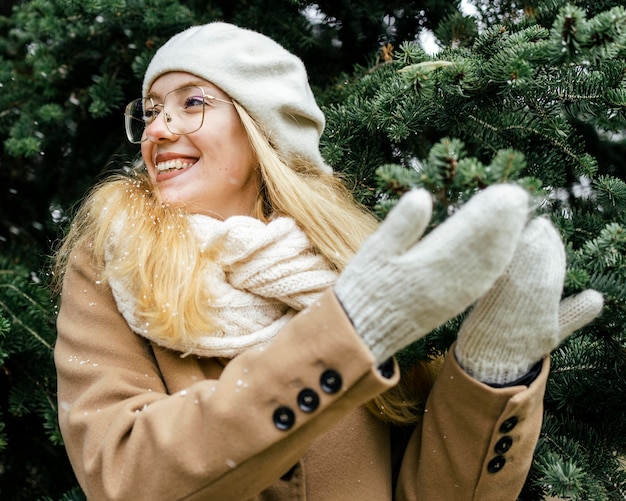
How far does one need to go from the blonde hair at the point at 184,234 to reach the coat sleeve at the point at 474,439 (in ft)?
0.35

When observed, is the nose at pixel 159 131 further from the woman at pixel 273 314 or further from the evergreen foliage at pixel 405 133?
the evergreen foliage at pixel 405 133

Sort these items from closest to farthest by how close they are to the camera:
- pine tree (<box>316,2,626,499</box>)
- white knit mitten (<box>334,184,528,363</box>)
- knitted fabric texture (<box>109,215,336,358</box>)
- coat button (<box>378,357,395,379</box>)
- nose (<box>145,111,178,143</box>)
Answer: white knit mitten (<box>334,184,528,363</box>) → coat button (<box>378,357,395,379</box>) → pine tree (<box>316,2,626,499</box>) → knitted fabric texture (<box>109,215,336,358</box>) → nose (<box>145,111,178,143</box>)

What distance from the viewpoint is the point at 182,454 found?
107 centimetres

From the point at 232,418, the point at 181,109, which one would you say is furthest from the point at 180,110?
the point at 232,418

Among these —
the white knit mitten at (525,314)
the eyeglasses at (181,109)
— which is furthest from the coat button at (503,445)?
the eyeglasses at (181,109)

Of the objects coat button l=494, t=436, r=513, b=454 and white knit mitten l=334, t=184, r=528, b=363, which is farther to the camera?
coat button l=494, t=436, r=513, b=454

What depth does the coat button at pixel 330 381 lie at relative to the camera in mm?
1019

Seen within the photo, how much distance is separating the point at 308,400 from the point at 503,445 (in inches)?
17.9

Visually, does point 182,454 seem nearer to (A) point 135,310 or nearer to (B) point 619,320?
(A) point 135,310

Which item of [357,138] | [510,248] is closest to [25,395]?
[357,138]

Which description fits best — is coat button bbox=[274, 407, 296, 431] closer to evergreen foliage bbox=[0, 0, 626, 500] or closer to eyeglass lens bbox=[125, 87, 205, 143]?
evergreen foliage bbox=[0, 0, 626, 500]

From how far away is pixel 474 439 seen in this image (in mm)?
1299

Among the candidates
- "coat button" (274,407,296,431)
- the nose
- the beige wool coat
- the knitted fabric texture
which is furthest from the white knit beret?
"coat button" (274,407,296,431)

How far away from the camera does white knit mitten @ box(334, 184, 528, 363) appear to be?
37.4 inches
